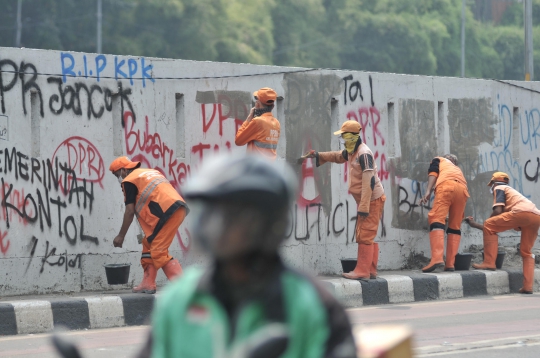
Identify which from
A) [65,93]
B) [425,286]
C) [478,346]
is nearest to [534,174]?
[425,286]

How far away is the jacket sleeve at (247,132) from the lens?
10.3 m

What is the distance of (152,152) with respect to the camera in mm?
10477

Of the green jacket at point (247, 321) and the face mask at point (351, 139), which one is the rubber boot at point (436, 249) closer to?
the face mask at point (351, 139)

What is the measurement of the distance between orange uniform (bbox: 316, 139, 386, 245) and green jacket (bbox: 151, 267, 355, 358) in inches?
344

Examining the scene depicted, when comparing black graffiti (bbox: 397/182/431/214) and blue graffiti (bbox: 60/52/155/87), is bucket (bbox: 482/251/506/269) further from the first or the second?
blue graffiti (bbox: 60/52/155/87)

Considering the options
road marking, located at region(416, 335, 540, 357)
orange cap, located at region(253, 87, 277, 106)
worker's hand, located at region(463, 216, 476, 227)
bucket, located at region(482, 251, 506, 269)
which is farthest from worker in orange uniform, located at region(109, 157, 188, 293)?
bucket, located at region(482, 251, 506, 269)

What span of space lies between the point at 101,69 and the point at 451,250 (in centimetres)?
510

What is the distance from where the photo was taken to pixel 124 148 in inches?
404

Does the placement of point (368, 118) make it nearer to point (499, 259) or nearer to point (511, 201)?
point (511, 201)

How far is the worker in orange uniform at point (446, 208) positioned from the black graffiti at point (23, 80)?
5258mm

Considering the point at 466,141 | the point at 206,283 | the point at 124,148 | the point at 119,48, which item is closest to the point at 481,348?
the point at 124,148

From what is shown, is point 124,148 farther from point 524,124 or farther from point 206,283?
point 206,283

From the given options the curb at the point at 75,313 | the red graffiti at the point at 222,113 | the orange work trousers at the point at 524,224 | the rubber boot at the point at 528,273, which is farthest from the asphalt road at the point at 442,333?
the red graffiti at the point at 222,113

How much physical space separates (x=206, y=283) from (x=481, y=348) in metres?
5.74
